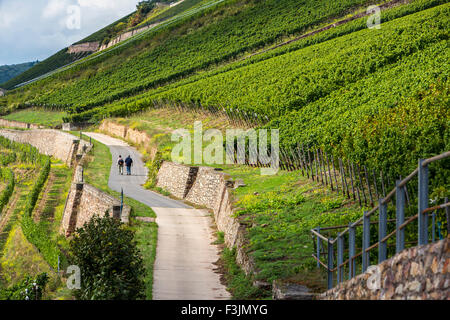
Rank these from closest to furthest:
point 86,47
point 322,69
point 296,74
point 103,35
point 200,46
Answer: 1. point 322,69
2. point 296,74
3. point 200,46
4. point 86,47
5. point 103,35

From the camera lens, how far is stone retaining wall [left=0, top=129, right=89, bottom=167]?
52656 millimetres

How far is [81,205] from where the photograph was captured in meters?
30.8

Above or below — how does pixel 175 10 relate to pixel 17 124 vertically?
above

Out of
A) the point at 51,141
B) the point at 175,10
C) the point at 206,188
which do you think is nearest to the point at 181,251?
the point at 206,188

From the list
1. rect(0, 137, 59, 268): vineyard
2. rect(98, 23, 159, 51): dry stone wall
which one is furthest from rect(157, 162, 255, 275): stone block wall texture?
rect(98, 23, 159, 51): dry stone wall

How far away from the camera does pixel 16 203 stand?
41562 mm

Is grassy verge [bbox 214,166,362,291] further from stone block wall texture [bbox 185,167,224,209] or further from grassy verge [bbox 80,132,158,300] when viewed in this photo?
grassy verge [bbox 80,132,158,300]

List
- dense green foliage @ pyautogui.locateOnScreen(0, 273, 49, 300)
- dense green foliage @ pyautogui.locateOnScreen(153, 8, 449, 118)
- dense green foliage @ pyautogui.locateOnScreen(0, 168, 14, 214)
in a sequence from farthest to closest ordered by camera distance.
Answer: dense green foliage @ pyautogui.locateOnScreen(0, 168, 14, 214)
dense green foliage @ pyautogui.locateOnScreen(153, 8, 449, 118)
dense green foliage @ pyautogui.locateOnScreen(0, 273, 49, 300)

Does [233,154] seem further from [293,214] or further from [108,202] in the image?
[293,214]

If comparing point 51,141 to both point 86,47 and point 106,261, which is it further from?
point 86,47
